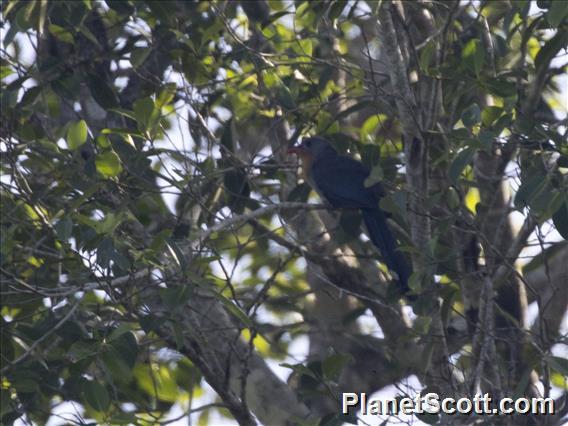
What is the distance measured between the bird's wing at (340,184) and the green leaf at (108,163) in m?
1.89

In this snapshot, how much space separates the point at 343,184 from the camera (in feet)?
23.2

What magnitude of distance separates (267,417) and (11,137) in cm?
199

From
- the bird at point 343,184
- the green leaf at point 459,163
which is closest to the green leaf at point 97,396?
the green leaf at point 459,163

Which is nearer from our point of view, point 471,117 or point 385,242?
point 471,117

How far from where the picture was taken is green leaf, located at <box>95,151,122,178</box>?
5.19 meters

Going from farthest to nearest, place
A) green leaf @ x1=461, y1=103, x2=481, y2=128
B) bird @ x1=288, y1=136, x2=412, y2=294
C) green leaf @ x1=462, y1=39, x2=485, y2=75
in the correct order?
bird @ x1=288, y1=136, x2=412, y2=294, green leaf @ x1=462, y1=39, x2=485, y2=75, green leaf @ x1=461, y1=103, x2=481, y2=128

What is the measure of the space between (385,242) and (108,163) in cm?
186

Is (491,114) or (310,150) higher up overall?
(310,150)

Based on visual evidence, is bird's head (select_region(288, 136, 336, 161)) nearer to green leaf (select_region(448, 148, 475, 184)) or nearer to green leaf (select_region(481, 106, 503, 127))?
green leaf (select_region(481, 106, 503, 127))

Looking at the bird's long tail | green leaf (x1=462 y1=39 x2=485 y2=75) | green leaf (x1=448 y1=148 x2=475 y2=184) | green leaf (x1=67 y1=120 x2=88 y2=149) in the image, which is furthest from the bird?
green leaf (x1=448 y1=148 x2=475 y2=184)

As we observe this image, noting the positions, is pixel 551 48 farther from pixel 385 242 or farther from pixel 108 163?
pixel 108 163

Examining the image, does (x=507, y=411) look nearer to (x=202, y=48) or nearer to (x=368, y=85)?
(x=368, y=85)

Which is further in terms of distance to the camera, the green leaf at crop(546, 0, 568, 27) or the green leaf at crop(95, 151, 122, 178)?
the green leaf at crop(95, 151, 122, 178)

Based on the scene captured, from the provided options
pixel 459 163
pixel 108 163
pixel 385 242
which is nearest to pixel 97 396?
pixel 108 163
